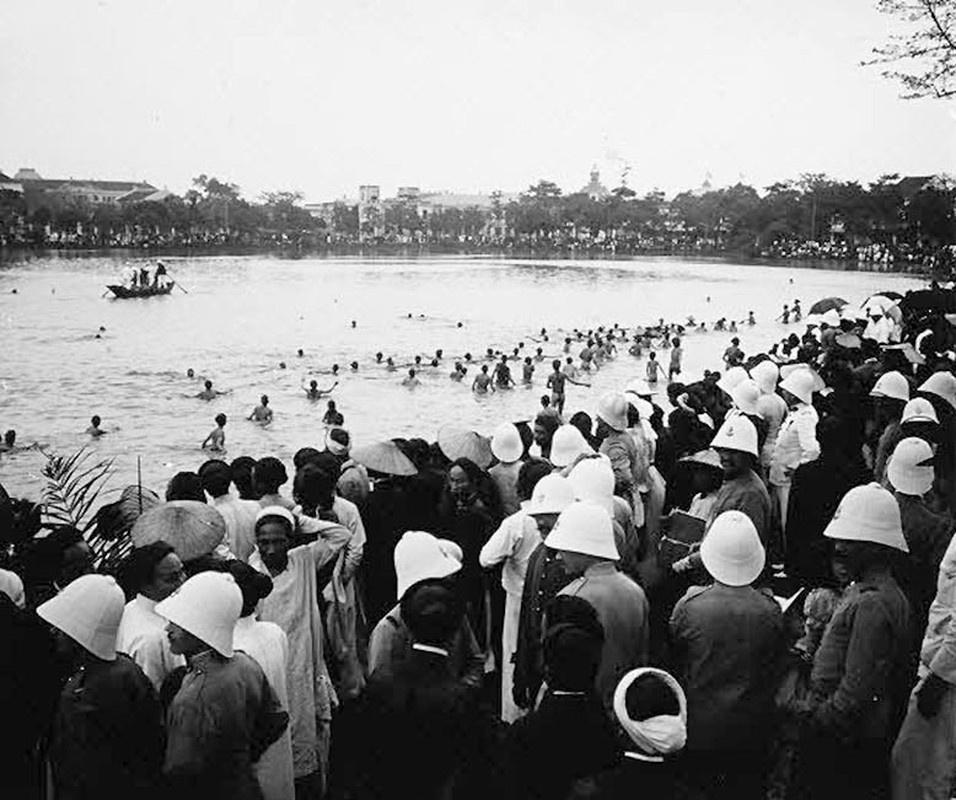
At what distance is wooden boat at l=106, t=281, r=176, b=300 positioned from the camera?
4757 centimetres

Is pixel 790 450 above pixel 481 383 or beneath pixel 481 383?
above

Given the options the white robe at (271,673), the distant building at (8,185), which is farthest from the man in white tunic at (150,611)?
the distant building at (8,185)

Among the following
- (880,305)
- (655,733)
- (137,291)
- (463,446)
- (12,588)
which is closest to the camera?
(655,733)

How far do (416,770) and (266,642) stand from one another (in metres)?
0.84

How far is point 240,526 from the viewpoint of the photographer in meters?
5.40

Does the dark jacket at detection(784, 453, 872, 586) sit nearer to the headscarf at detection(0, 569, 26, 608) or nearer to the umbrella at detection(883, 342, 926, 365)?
the headscarf at detection(0, 569, 26, 608)

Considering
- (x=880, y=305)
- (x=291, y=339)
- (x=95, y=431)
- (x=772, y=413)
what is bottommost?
(x=95, y=431)

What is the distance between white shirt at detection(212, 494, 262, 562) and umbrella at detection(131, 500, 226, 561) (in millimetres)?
633

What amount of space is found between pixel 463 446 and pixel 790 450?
2.49 meters

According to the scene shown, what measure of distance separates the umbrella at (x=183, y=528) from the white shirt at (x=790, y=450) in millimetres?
4300

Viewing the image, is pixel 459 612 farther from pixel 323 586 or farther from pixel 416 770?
pixel 323 586

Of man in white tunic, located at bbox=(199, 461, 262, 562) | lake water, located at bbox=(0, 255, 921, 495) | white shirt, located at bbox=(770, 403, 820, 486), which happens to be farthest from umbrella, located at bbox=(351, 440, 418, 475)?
lake water, located at bbox=(0, 255, 921, 495)

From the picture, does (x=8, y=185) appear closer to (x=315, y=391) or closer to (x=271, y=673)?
(x=315, y=391)

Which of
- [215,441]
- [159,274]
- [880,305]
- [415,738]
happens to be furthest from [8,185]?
[415,738]
